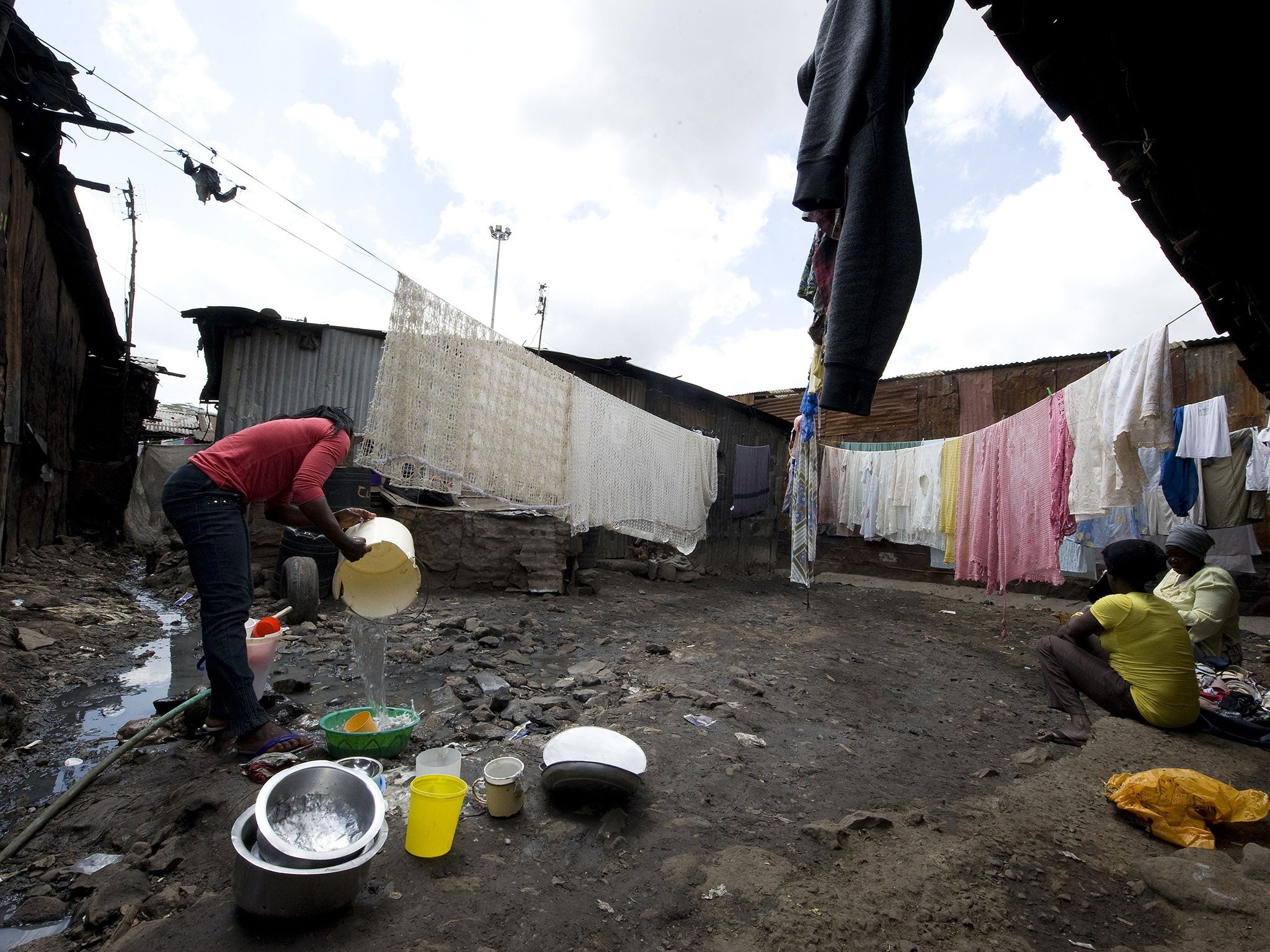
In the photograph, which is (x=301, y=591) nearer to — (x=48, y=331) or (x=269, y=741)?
(x=269, y=741)

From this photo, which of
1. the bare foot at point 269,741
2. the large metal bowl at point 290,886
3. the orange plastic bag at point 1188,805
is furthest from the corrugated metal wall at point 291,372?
the orange plastic bag at point 1188,805

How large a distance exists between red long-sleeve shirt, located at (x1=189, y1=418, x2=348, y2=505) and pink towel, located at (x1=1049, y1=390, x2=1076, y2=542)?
507cm

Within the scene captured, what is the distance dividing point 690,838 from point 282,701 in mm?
2308

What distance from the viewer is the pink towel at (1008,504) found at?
5.14 metres

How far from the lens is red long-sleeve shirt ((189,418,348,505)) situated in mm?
2473

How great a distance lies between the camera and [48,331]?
7.34 m

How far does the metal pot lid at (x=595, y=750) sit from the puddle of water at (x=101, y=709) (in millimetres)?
1514

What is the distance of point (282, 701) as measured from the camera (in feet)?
10.3

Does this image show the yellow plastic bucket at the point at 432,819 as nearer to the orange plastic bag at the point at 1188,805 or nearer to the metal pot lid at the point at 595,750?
the metal pot lid at the point at 595,750

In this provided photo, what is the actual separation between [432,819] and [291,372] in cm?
822

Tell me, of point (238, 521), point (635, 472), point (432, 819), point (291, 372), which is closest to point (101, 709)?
point (238, 521)

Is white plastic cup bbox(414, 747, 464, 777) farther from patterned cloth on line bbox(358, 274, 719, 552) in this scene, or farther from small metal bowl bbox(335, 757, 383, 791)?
patterned cloth on line bbox(358, 274, 719, 552)

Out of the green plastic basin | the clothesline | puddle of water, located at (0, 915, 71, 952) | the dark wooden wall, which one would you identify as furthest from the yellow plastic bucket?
the dark wooden wall

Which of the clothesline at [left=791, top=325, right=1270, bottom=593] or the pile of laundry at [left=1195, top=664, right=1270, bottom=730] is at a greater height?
the clothesline at [left=791, top=325, right=1270, bottom=593]
